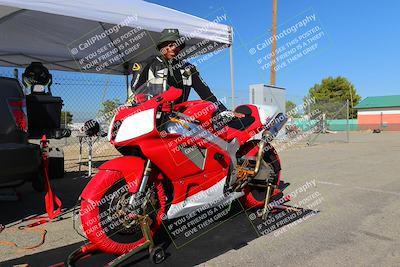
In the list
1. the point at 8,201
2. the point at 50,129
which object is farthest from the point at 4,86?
the point at 8,201

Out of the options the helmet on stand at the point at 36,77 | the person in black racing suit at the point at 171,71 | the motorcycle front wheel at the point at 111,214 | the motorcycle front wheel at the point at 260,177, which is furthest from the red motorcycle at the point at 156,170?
the helmet on stand at the point at 36,77

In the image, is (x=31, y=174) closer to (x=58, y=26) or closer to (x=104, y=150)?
(x=58, y=26)

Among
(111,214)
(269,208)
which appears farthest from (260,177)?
(111,214)

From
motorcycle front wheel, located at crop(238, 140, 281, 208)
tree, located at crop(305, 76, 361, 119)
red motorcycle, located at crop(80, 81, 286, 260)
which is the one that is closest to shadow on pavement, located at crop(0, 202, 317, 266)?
motorcycle front wheel, located at crop(238, 140, 281, 208)

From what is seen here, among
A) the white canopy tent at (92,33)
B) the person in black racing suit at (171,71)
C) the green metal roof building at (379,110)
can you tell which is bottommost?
the green metal roof building at (379,110)

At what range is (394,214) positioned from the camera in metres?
4.91

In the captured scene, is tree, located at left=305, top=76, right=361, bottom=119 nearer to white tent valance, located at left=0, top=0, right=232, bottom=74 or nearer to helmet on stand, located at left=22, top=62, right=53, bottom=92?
white tent valance, located at left=0, top=0, right=232, bottom=74

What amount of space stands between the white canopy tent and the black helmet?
993 mm

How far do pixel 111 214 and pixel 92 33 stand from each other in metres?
6.08

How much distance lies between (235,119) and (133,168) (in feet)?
5.55

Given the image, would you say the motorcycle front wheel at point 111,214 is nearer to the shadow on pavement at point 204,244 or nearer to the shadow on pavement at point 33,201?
the shadow on pavement at point 204,244

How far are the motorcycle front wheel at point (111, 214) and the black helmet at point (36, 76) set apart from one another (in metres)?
4.76

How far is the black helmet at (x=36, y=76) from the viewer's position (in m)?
7.19

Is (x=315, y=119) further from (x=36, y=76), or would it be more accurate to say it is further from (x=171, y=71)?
(x=171, y=71)
